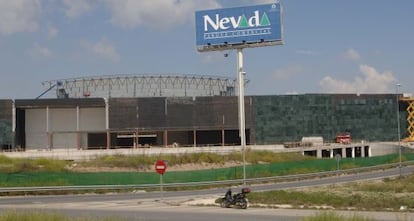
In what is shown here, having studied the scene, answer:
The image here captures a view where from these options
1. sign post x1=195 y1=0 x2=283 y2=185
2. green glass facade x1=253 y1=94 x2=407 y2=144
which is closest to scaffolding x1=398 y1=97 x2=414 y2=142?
green glass facade x1=253 y1=94 x2=407 y2=144

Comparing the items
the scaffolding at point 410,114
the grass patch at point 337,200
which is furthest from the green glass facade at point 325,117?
the grass patch at point 337,200

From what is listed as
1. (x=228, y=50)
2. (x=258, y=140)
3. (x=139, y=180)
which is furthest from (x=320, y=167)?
(x=258, y=140)

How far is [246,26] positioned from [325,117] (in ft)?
230

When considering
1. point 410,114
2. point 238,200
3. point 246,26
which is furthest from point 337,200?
point 410,114

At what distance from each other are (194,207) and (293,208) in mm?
6048

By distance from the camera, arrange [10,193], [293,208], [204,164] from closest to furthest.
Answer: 1. [293,208]
2. [10,193]
3. [204,164]

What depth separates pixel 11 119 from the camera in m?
113

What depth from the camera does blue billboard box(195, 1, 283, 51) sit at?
62.2m

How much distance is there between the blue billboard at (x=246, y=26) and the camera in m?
62.2

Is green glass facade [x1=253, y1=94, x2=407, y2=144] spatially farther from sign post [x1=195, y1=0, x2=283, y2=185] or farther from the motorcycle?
the motorcycle

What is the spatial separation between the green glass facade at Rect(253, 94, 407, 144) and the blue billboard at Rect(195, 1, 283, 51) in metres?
61.7

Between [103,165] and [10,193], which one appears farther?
[103,165]

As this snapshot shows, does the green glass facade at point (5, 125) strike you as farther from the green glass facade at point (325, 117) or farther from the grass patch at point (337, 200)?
the grass patch at point (337, 200)

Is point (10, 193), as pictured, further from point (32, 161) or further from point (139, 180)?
point (32, 161)
